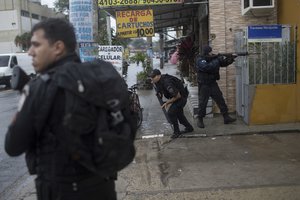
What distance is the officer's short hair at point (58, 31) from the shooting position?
8.97ft

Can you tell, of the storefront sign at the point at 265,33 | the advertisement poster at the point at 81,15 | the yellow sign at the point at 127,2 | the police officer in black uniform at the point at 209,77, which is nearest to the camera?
the advertisement poster at the point at 81,15

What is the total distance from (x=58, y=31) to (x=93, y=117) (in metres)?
0.54

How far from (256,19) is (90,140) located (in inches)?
352

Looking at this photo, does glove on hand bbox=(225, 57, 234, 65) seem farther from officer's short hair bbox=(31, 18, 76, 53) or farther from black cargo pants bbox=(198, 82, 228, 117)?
officer's short hair bbox=(31, 18, 76, 53)

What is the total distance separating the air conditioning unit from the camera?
33.1 ft

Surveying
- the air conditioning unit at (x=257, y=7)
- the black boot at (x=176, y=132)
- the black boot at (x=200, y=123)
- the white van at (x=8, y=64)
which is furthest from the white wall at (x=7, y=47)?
the black boot at (x=176, y=132)

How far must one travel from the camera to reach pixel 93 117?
2615mm

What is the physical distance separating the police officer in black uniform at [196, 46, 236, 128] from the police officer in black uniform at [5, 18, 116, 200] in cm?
711

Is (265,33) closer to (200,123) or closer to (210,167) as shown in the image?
(200,123)

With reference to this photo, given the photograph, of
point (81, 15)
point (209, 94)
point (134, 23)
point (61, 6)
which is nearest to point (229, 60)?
point (209, 94)

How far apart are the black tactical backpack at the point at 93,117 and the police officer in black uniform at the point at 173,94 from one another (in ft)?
20.9

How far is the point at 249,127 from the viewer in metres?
9.57

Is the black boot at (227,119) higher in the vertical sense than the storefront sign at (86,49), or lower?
lower

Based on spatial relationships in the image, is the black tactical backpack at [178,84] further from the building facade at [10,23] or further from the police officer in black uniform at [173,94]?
the building facade at [10,23]
